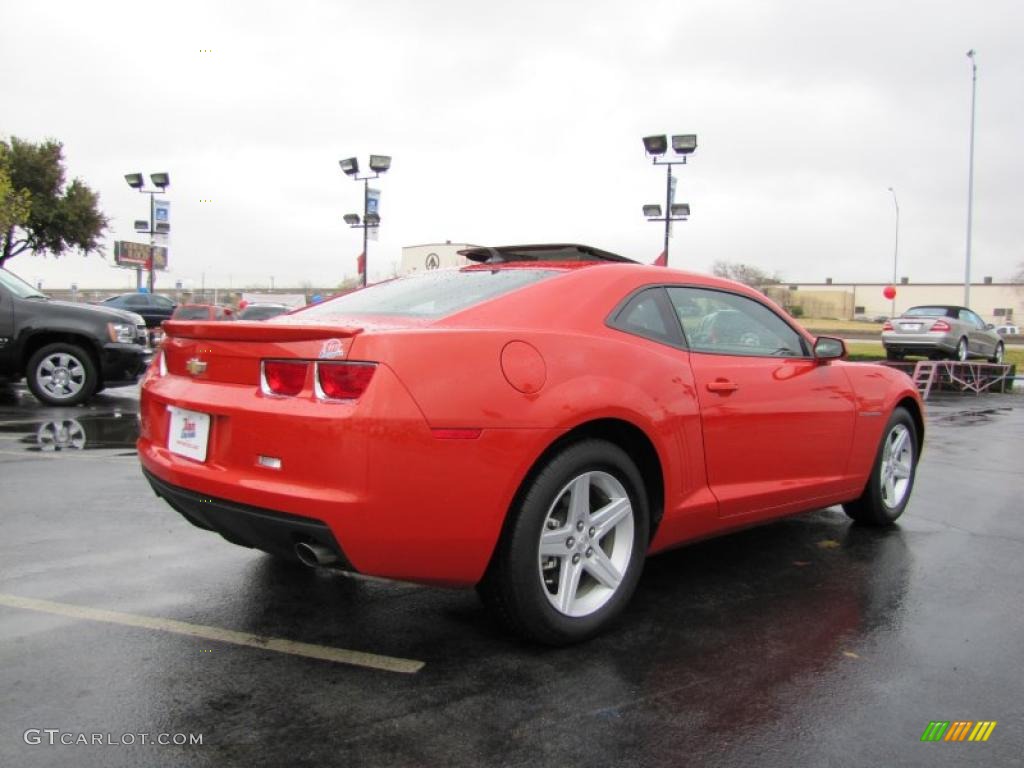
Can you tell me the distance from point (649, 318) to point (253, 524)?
6.21 feet

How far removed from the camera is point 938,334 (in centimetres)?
1836

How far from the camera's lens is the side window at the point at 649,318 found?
11.5 feet

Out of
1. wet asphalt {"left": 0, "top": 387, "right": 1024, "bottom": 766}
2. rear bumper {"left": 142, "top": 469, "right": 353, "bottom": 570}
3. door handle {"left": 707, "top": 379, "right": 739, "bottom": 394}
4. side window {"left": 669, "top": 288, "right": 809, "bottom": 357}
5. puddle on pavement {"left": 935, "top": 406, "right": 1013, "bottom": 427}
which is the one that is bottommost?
wet asphalt {"left": 0, "top": 387, "right": 1024, "bottom": 766}

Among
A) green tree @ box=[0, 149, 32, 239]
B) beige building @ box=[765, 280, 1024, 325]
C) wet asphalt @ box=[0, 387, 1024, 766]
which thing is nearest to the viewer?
wet asphalt @ box=[0, 387, 1024, 766]

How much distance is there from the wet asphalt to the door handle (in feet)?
3.20

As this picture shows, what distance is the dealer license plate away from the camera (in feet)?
10.0

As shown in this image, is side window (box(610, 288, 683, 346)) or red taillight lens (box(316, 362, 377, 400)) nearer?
red taillight lens (box(316, 362, 377, 400))

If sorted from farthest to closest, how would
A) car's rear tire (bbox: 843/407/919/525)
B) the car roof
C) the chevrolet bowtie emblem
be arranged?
car's rear tire (bbox: 843/407/919/525) < the car roof < the chevrolet bowtie emblem

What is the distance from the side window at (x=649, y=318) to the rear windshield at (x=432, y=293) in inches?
14.8

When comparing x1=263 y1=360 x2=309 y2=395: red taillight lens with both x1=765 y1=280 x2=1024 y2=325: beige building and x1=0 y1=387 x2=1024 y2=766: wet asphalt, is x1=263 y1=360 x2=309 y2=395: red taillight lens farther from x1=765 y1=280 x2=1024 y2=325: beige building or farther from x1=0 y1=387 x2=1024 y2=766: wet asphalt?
x1=765 y1=280 x2=1024 y2=325: beige building

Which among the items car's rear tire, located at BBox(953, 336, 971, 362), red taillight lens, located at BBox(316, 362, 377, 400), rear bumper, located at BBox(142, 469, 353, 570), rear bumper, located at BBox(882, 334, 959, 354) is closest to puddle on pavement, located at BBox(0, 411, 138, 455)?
rear bumper, located at BBox(142, 469, 353, 570)

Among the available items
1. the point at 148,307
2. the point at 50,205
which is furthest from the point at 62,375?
the point at 50,205

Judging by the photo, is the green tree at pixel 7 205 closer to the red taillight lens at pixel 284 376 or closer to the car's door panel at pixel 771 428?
the red taillight lens at pixel 284 376

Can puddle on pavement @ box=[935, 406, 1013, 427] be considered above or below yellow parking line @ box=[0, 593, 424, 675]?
above
